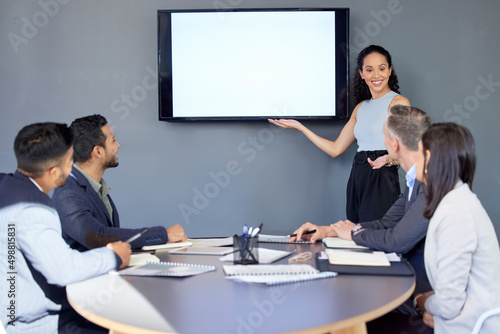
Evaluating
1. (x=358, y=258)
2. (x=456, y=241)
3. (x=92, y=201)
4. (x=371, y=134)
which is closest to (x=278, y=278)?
(x=358, y=258)

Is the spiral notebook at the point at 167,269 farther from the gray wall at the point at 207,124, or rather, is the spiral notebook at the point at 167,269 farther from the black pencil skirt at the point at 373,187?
the gray wall at the point at 207,124

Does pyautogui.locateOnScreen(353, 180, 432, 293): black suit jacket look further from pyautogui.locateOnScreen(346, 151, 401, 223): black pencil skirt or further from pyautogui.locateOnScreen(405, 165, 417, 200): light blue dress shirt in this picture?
pyautogui.locateOnScreen(346, 151, 401, 223): black pencil skirt

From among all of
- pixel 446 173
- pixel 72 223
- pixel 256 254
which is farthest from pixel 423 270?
pixel 72 223

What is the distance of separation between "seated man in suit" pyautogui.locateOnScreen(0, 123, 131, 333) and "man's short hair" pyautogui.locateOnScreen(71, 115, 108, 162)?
701 millimetres

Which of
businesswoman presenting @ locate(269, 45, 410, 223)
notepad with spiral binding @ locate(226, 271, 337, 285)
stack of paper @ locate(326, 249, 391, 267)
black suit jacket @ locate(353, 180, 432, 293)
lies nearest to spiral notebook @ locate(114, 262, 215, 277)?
notepad with spiral binding @ locate(226, 271, 337, 285)

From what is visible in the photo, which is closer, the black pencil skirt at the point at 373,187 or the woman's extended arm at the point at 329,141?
the black pencil skirt at the point at 373,187

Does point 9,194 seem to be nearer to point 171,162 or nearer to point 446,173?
point 446,173

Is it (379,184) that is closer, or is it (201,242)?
(201,242)

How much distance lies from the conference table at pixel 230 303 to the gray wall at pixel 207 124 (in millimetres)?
1999

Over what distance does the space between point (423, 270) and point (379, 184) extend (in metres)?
1.13

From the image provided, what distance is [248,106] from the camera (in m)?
3.45

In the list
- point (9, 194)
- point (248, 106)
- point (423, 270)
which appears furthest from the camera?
point (248, 106)

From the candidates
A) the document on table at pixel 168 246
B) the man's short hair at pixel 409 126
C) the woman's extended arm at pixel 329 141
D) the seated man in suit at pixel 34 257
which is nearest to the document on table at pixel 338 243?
the man's short hair at pixel 409 126

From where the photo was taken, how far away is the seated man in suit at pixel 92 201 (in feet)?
6.48
